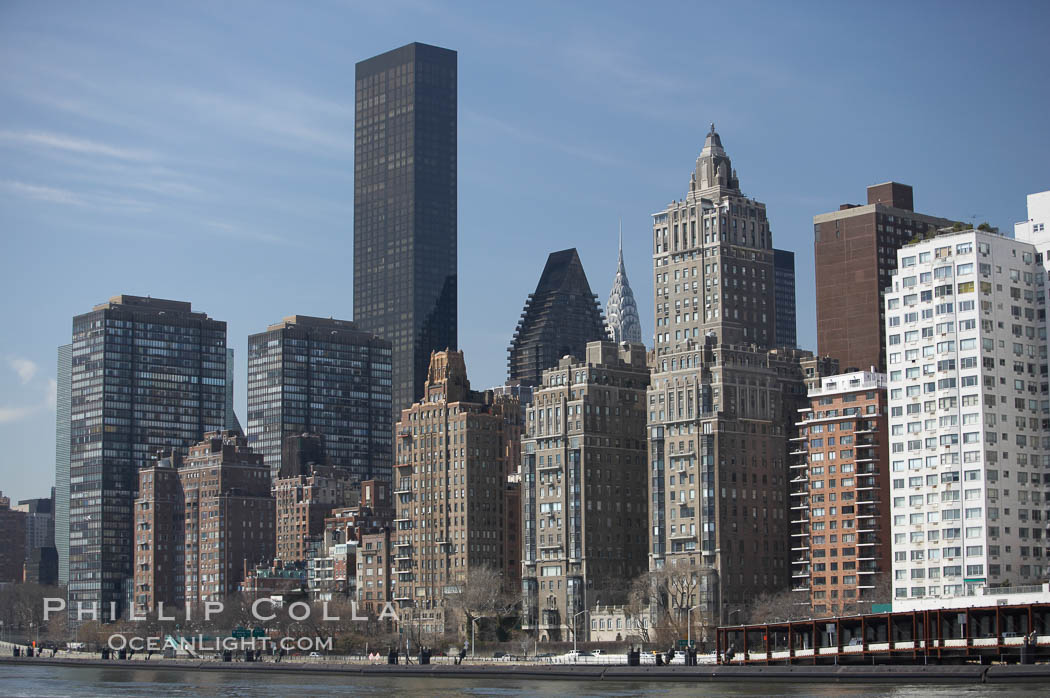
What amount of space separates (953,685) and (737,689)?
78.0 ft

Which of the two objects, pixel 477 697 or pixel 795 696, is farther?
pixel 477 697

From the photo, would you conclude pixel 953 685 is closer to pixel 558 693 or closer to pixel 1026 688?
pixel 1026 688

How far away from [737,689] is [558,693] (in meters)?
20.9

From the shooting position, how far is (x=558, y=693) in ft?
656

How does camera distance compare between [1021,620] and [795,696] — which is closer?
[795,696]

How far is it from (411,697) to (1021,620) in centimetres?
6987

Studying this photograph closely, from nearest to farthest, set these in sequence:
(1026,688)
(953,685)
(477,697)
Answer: (1026,688) < (953,685) < (477,697)

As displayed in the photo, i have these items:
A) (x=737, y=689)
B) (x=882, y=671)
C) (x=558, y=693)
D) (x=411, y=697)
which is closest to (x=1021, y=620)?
(x=882, y=671)

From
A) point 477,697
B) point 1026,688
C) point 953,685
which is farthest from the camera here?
point 477,697

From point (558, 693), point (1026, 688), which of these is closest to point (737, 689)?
point (558, 693)

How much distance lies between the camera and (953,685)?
18275cm

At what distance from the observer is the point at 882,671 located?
195 metres

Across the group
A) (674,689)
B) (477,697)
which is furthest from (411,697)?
(674,689)

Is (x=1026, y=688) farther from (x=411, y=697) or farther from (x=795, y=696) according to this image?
(x=411, y=697)
